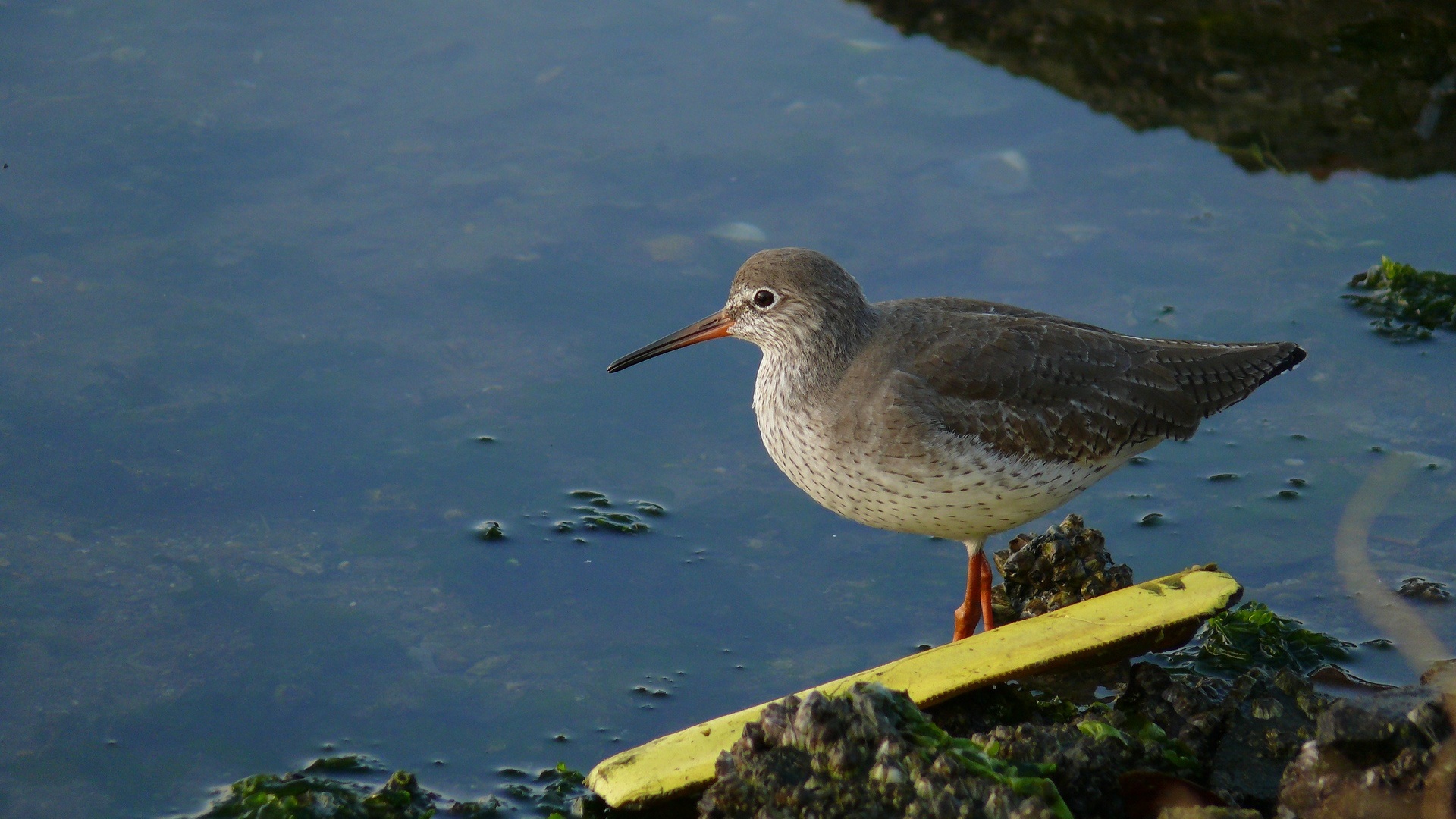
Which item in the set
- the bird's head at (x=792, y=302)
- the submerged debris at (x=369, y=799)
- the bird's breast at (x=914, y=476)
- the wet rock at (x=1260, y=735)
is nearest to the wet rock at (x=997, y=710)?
the wet rock at (x=1260, y=735)

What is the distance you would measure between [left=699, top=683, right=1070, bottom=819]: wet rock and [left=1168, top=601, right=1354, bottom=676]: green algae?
5.53 feet

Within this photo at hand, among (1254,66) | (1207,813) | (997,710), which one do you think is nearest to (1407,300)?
(1254,66)

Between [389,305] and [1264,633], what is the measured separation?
15.7 ft

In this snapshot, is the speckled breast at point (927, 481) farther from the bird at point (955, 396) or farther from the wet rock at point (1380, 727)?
the wet rock at point (1380, 727)

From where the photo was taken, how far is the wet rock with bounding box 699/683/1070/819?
3863 mm

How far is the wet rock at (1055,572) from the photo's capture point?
5.63m

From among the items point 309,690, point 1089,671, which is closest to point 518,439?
point 309,690

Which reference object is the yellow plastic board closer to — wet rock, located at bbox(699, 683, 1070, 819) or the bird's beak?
wet rock, located at bbox(699, 683, 1070, 819)

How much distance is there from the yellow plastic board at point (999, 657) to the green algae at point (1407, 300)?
2977 mm

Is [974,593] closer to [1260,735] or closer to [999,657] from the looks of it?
[999,657]

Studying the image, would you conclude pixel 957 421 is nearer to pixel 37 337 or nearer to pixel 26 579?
pixel 26 579

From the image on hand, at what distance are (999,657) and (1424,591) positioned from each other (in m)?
2.20

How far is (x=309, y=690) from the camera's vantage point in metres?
5.36

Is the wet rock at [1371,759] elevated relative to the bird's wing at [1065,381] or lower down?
lower down
